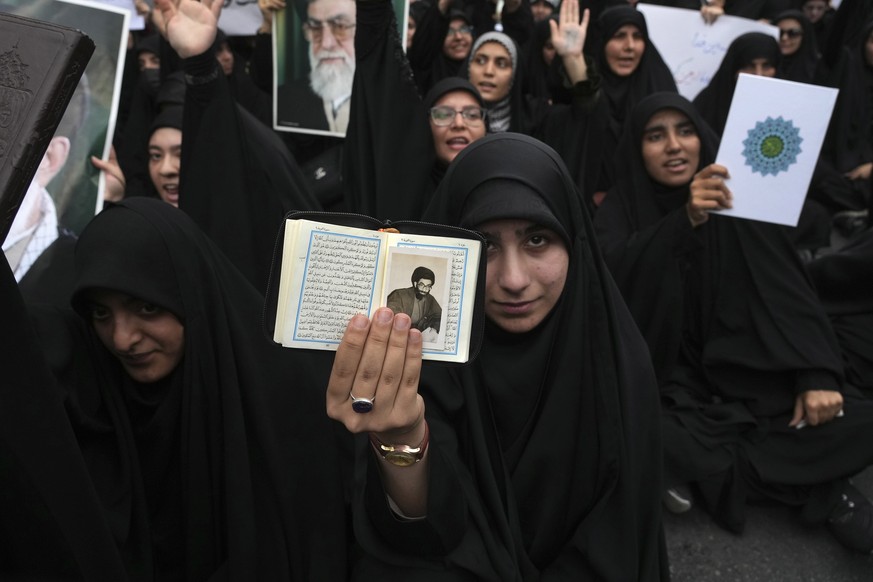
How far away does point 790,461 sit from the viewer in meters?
2.63

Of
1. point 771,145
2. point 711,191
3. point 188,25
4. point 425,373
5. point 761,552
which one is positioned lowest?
point 761,552

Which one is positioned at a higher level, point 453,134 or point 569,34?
point 569,34

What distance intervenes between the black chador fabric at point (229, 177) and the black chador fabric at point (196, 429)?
85 cm

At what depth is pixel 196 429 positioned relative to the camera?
5.22 feet

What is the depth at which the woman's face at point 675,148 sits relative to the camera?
9.43 ft

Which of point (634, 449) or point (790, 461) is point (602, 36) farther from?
point (634, 449)

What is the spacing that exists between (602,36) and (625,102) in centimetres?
46

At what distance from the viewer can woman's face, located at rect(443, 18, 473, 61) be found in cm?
497

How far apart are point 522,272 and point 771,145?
1.43 meters

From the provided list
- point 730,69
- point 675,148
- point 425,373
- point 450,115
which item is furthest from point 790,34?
point 425,373

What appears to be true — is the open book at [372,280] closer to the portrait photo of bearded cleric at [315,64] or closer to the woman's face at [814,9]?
the portrait photo of bearded cleric at [315,64]

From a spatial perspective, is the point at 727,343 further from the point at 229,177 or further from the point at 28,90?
the point at 28,90

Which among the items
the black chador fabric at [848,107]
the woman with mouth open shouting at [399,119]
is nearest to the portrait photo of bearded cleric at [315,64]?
the woman with mouth open shouting at [399,119]

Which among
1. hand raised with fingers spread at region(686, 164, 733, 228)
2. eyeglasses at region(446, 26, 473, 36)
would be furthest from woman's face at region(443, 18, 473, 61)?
hand raised with fingers spread at region(686, 164, 733, 228)
